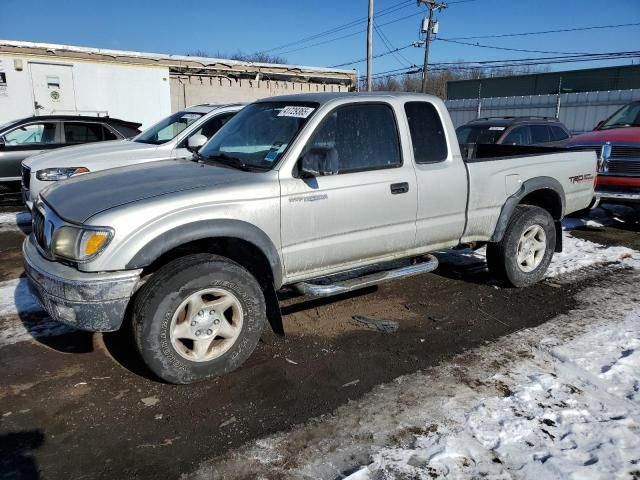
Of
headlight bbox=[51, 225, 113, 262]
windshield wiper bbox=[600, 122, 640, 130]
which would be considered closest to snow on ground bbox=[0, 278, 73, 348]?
headlight bbox=[51, 225, 113, 262]

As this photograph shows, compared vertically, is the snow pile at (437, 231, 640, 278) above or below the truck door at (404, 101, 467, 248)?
below

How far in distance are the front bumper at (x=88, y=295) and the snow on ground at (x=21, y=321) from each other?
878 mm

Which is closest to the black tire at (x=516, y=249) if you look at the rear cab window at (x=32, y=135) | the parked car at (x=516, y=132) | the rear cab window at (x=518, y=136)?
the parked car at (x=516, y=132)

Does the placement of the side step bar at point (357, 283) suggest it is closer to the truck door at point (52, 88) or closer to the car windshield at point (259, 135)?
the car windshield at point (259, 135)

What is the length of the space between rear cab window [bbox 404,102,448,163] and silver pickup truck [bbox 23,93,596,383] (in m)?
0.01

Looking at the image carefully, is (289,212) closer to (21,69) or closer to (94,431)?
(94,431)

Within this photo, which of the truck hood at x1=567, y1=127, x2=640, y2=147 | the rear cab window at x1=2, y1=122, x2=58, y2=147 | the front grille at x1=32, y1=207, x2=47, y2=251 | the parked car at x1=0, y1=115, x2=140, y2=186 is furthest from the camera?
the rear cab window at x1=2, y1=122, x2=58, y2=147

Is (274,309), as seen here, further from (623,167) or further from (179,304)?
(623,167)

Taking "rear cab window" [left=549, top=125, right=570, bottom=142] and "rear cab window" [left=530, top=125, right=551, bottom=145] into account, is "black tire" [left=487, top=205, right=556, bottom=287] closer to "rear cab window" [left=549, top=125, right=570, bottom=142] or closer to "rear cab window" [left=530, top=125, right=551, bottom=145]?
"rear cab window" [left=530, top=125, right=551, bottom=145]

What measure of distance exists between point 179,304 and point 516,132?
9.57 metres

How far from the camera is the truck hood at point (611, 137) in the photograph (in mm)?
8148

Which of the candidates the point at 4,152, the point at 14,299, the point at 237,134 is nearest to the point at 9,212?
the point at 4,152

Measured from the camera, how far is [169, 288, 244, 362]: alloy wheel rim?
3299 millimetres

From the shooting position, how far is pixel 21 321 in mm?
4461
